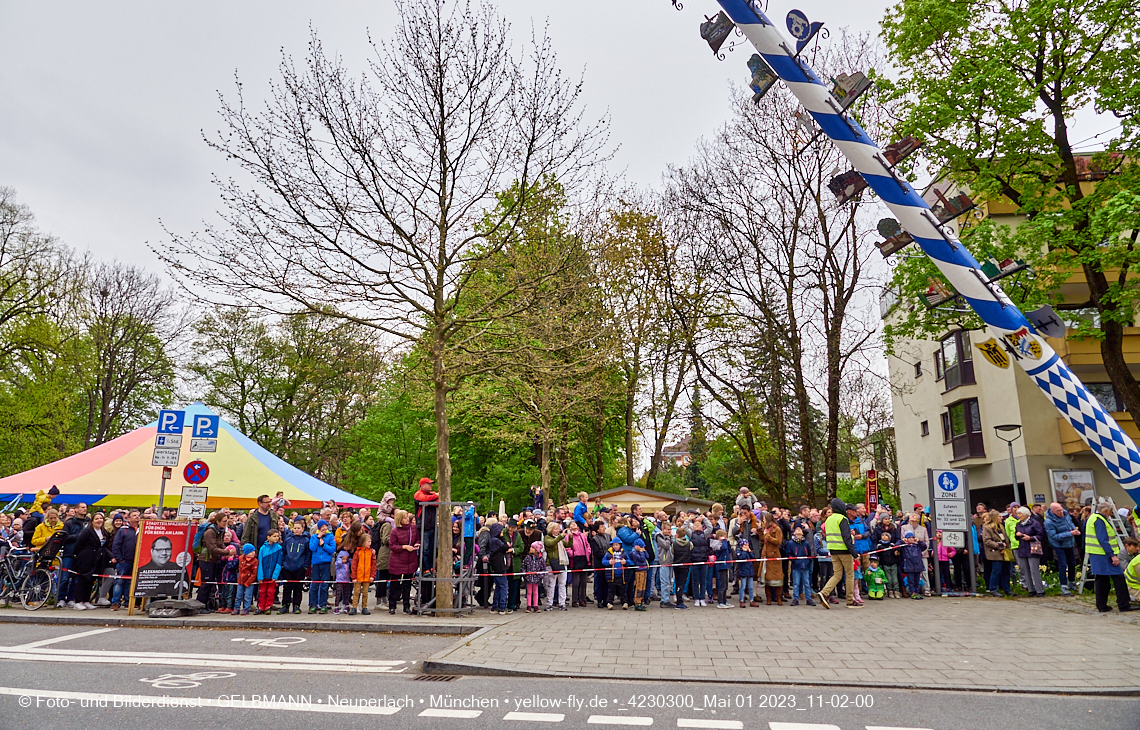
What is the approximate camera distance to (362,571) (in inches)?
506

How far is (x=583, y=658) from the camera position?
853 centimetres

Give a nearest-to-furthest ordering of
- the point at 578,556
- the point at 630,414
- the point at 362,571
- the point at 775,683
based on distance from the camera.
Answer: the point at 775,683 → the point at 362,571 → the point at 578,556 → the point at 630,414

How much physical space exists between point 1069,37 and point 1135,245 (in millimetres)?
4932

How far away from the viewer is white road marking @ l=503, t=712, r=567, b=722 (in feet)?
19.6

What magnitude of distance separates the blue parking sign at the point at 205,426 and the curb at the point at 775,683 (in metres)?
7.71

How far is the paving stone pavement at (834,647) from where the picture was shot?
7.63 metres

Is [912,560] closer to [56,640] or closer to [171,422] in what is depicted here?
[171,422]

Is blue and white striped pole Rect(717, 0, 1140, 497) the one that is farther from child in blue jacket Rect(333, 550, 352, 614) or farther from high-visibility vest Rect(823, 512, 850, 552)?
child in blue jacket Rect(333, 550, 352, 614)

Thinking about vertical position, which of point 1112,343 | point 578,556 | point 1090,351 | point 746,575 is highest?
point 1090,351

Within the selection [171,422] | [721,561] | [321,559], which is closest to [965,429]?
[721,561]

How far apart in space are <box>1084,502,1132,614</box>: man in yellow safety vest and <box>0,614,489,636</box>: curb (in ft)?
33.1

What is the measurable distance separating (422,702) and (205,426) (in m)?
9.45

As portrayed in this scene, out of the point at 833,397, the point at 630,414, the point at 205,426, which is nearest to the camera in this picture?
the point at 205,426

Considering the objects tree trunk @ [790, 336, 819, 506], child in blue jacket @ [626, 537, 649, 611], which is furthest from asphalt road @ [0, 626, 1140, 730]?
tree trunk @ [790, 336, 819, 506]
